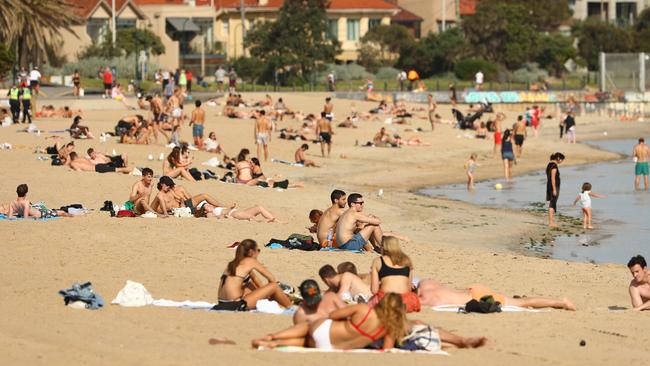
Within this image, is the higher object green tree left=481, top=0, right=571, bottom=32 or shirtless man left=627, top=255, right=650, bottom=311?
green tree left=481, top=0, right=571, bottom=32

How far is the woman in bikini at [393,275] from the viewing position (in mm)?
12750

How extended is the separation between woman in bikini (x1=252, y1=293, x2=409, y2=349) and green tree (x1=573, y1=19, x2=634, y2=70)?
2798 inches

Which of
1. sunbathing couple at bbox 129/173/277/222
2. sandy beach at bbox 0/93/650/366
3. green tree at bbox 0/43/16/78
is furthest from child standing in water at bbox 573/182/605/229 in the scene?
green tree at bbox 0/43/16/78

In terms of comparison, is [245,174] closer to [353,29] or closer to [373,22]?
[353,29]

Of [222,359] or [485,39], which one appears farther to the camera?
[485,39]

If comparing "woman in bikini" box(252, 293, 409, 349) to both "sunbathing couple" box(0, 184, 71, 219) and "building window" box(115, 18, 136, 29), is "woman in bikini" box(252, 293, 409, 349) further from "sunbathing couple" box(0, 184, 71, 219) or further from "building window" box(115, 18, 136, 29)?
"building window" box(115, 18, 136, 29)

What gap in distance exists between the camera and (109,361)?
10.3m

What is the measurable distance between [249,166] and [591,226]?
6677 millimetres

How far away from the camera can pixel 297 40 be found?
6462 cm

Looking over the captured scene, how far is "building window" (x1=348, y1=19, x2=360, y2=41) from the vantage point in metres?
80.9

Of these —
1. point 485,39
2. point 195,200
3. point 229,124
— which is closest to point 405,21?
point 485,39

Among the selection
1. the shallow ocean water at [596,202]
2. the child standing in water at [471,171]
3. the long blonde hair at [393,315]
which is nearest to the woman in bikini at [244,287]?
the long blonde hair at [393,315]

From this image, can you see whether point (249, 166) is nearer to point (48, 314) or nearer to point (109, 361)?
point (48, 314)

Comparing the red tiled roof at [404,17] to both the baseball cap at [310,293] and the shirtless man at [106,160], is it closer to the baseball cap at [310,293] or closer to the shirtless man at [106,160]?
the shirtless man at [106,160]
